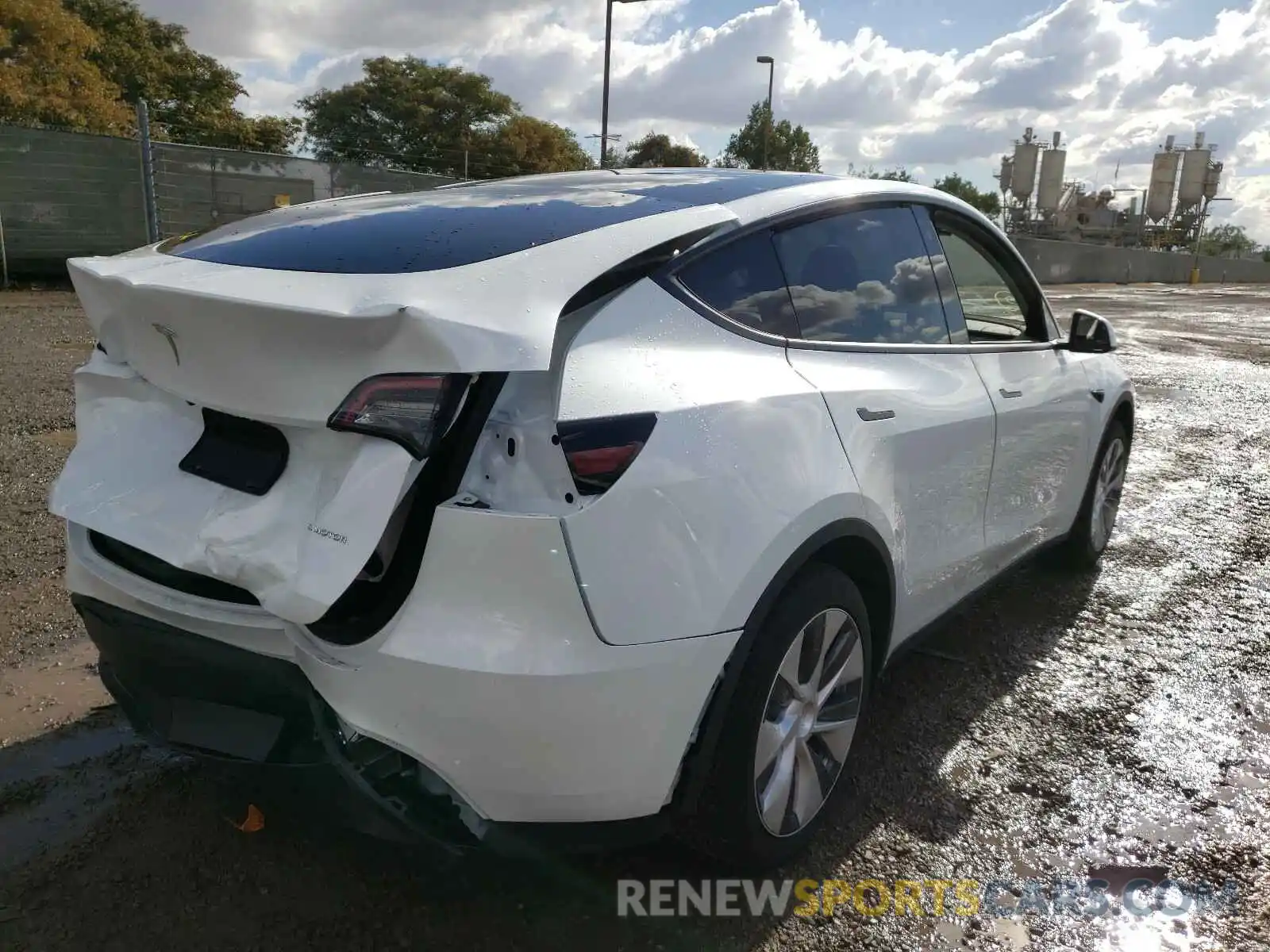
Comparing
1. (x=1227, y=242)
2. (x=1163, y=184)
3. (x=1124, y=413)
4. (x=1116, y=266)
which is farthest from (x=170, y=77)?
(x=1227, y=242)

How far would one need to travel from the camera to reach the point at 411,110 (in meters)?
49.8

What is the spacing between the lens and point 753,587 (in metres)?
2.06

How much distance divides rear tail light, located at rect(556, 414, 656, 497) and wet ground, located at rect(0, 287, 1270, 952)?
1082 millimetres

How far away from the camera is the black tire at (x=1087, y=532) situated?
4367mm

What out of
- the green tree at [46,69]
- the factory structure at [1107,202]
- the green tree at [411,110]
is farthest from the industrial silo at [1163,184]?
the green tree at [46,69]

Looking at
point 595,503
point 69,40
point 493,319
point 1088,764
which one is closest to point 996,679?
point 1088,764

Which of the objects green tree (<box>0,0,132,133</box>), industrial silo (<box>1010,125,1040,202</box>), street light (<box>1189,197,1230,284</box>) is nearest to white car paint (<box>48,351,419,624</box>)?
green tree (<box>0,0,132,133</box>)

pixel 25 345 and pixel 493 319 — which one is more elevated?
pixel 493 319

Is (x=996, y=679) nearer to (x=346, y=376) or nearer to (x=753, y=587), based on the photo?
(x=753, y=587)

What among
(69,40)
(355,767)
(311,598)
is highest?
(69,40)

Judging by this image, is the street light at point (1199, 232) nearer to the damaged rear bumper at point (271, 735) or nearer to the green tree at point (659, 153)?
the green tree at point (659, 153)

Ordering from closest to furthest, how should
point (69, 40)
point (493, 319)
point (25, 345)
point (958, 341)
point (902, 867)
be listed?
point (493, 319) → point (902, 867) → point (958, 341) → point (25, 345) → point (69, 40)

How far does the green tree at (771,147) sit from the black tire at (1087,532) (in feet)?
151

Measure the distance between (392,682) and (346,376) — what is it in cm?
57
